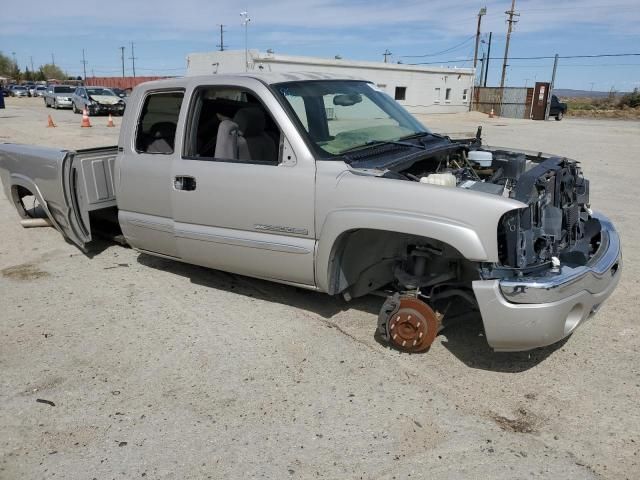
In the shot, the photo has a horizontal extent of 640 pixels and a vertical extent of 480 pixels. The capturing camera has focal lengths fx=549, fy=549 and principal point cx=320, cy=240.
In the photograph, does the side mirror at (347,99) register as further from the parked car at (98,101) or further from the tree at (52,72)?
the tree at (52,72)

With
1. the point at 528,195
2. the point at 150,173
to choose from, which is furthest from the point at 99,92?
the point at 528,195

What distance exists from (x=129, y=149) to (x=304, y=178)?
1.96 meters

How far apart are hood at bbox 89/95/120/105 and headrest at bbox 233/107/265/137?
2951cm

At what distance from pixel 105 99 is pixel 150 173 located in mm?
29803

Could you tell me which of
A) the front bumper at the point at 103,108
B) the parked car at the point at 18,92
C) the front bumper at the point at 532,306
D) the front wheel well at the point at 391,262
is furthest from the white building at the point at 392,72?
the parked car at the point at 18,92

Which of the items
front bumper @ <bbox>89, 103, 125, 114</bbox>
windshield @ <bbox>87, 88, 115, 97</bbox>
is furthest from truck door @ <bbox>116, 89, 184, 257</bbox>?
windshield @ <bbox>87, 88, 115, 97</bbox>

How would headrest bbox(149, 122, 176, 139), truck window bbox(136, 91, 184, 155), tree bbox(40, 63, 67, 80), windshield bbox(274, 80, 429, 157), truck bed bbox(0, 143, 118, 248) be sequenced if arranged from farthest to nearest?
tree bbox(40, 63, 67, 80)
truck bed bbox(0, 143, 118, 248)
headrest bbox(149, 122, 176, 139)
truck window bbox(136, 91, 184, 155)
windshield bbox(274, 80, 429, 157)

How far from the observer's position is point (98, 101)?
31.0 metres

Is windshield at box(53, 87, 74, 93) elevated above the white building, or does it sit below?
below

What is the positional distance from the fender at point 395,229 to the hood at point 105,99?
30635 millimetres

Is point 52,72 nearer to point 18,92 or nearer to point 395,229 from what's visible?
point 18,92

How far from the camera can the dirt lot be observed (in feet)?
9.07

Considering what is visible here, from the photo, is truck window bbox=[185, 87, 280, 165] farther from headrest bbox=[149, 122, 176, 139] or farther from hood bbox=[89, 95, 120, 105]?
hood bbox=[89, 95, 120, 105]

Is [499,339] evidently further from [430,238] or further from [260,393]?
[260,393]
